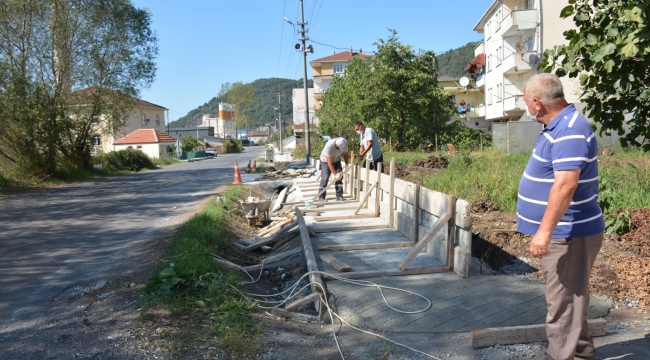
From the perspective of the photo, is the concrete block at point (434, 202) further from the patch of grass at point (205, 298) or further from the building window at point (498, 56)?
the building window at point (498, 56)

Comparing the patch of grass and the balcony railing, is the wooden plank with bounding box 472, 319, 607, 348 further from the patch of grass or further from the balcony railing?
the balcony railing

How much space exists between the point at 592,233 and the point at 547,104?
874mm

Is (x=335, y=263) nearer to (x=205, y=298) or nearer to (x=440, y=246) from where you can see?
(x=440, y=246)

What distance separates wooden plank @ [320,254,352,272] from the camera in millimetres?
5875

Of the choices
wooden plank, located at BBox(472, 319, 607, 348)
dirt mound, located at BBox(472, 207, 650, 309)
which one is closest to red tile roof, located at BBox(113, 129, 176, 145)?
dirt mound, located at BBox(472, 207, 650, 309)

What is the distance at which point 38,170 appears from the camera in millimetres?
21500

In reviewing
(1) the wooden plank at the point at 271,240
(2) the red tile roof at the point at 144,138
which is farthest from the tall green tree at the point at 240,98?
(1) the wooden plank at the point at 271,240

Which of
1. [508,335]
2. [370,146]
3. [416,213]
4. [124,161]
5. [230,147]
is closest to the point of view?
[508,335]

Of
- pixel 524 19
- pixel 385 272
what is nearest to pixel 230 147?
pixel 524 19

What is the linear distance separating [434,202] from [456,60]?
113 metres

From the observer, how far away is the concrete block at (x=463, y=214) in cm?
543

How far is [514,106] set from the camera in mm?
35750

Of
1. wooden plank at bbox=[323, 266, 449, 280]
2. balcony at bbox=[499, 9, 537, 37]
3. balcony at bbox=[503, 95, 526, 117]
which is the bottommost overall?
wooden plank at bbox=[323, 266, 449, 280]

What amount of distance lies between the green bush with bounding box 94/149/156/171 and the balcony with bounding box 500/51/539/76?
2638 centimetres
